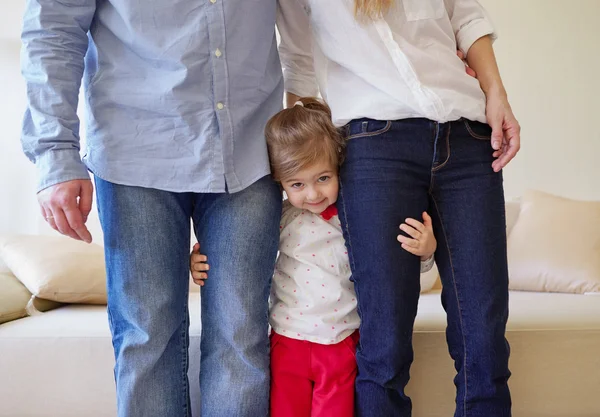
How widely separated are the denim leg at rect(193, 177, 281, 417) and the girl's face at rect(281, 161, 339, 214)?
67 mm

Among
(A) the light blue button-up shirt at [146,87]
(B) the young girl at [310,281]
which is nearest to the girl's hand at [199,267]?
(B) the young girl at [310,281]

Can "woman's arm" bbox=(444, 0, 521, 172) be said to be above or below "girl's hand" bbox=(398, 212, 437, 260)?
above

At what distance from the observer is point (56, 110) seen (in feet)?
3.73

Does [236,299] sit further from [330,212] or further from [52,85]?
[52,85]

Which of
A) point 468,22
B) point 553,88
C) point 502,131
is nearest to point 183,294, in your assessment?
point 502,131

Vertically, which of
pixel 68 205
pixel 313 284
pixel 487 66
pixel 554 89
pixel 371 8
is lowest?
pixel 313 284

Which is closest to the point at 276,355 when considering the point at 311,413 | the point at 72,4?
the point at 311,413

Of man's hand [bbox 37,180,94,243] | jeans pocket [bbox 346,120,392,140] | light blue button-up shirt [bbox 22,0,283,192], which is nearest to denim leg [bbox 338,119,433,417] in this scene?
jeans pocket [bbox 346,120,392,140]

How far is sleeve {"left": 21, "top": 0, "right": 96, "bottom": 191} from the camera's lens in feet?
3.67

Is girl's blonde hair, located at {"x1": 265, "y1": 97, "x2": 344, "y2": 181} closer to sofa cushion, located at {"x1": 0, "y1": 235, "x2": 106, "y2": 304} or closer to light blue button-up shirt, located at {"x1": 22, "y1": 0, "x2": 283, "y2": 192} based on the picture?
light blue button-up shirt, located at {"x1": 22, "y1": 0, "x2": 283, "y2": 192}

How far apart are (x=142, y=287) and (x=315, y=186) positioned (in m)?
0.40

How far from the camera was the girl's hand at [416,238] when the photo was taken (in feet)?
3.73

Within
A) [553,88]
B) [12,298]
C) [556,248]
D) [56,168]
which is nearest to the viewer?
[56,168]

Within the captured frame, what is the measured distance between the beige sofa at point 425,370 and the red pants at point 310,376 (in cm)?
29
